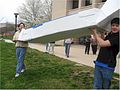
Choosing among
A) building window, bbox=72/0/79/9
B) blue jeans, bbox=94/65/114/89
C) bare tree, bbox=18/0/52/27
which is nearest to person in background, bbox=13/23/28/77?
blue jeans, bbox=94/65/114/89

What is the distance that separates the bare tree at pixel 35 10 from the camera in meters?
75.4

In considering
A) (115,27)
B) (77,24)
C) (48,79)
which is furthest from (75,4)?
(115,27)

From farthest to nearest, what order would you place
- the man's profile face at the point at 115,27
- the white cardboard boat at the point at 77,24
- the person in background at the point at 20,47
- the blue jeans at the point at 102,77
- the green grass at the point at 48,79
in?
the person in background at the point at 20,47, the green grass at the point at 48,79, the white cardboard boat at the point at 77,24, the blue jeans at the point at 102,77, the man's profile face at the point at 115,27

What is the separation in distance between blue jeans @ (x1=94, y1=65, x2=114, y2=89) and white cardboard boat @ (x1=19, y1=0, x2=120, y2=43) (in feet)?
3.42

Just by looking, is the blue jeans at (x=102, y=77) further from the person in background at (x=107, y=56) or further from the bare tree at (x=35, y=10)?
the bare tree at (x=35, y=10)

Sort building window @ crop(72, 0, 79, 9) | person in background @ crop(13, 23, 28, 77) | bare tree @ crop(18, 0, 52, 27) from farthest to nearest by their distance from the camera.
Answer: bare tree @ crop(18, 0, 52, 27) < building window @ crop(72, 0, 79, 9) < person in background @ crop(13, 23, 28, 77)

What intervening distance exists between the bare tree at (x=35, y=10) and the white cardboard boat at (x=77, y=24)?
65586 mm

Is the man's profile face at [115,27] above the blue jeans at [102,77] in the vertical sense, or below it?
above

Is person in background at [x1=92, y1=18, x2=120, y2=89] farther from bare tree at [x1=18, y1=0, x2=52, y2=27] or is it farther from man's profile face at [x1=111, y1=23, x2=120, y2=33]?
bare tree at [x1=18, y1=0, x2=52, y2=27]

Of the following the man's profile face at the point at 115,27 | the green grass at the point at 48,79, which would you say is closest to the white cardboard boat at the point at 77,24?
the man's profile face at the point at 115,27

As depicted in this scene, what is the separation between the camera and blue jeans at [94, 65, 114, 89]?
259 inches

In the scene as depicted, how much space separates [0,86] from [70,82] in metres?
1.89

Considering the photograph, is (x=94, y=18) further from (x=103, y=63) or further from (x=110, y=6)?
(x=103, y=63)

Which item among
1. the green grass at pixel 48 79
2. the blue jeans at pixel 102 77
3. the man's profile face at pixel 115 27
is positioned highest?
the man's profile face at pixel 115 27
